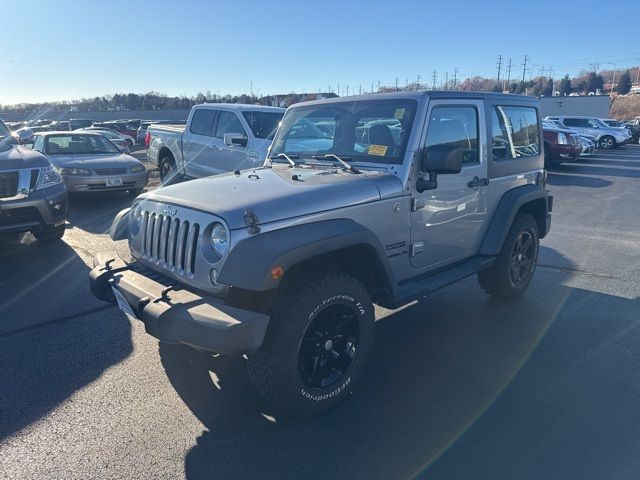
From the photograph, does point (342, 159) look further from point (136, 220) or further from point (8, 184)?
point (8, 184)

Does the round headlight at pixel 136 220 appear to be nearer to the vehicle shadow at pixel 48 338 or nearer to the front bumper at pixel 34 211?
the vehicle shadow at pixel 48 338

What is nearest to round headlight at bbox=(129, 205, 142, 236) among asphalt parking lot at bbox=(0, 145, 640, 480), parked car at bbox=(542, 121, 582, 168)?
asphalt parking lot at bbox=(0, 145, 640, 480)

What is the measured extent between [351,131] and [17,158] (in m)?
Answer: 4.50

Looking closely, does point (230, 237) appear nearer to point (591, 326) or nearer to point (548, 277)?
point (591, 326)

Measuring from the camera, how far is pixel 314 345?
10.1 feet

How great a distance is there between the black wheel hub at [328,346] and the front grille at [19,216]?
454cm

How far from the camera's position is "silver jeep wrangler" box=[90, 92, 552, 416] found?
274 centimetres

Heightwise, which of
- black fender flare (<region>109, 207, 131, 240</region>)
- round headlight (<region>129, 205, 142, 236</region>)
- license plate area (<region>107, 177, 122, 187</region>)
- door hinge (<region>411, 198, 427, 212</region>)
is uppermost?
door hinge (<region>411, 198, 427, 212</region>)

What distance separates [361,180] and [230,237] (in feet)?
3.57

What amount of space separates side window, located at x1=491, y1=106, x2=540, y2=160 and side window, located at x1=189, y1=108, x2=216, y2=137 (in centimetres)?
653

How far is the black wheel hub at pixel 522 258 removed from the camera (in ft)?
16.0

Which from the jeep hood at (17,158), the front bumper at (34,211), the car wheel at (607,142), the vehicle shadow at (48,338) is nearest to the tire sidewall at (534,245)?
the vehicle shadow at (48,338)

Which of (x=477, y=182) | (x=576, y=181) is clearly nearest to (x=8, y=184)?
(x=477, y=182)

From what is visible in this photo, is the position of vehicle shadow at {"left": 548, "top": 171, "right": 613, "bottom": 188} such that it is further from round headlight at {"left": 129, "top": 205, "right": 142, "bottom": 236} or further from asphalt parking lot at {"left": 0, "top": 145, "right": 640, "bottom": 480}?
round headlight at {"left": 129, "top": 205, "right": 142, "bottom": 236}
